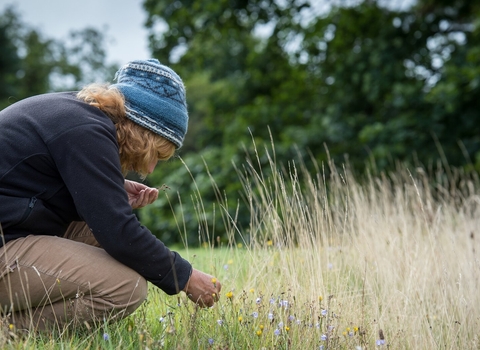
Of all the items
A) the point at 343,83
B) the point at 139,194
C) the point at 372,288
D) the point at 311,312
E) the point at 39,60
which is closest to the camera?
the point at 311,312

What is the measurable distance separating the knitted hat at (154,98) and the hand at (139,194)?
0.42 meters

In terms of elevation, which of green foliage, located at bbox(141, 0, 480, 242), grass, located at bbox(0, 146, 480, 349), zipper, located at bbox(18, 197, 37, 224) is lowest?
grass, located at bbox(0, 146, 480, 349)

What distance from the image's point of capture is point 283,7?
30.5ft

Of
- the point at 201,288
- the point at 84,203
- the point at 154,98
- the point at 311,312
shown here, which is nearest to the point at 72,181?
the point at 84,203

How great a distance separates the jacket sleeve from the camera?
7.30ft

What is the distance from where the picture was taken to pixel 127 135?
99.6 inches

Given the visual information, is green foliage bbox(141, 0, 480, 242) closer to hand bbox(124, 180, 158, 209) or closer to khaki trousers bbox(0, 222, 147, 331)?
A: hand bbox(124, 180, 158, 209)

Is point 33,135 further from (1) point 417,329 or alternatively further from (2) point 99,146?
(1) point 417,329

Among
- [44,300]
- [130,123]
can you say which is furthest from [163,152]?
[44,300]

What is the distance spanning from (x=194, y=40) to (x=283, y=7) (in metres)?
2.04

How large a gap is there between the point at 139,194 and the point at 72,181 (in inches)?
30.1

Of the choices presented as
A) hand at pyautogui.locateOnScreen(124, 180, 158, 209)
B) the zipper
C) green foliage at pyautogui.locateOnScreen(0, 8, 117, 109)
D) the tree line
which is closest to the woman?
the zipper

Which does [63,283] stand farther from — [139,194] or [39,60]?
[39,60]

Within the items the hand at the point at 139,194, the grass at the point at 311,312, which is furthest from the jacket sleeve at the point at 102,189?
the hand at the point at 139,194
